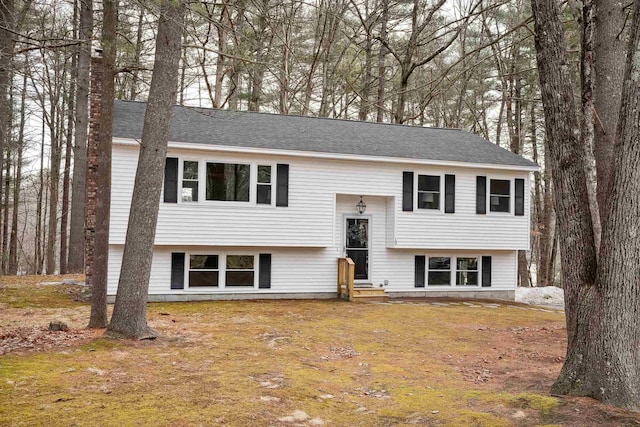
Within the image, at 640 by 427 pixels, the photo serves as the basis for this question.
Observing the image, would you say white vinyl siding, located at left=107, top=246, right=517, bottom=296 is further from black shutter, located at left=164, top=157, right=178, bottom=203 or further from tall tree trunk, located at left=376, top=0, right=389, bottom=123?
tall tree trunk, located at left=376, top=0, right=389, bottom=123

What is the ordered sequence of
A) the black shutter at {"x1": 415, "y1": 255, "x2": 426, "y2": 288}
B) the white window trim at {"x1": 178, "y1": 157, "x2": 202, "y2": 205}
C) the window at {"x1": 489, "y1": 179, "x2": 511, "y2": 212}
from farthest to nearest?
1. the window at {"x1": 489, "y1": 179, "x2": 511, "y2": 212}
2. the black shutter at {"x1": 415, "y1": 255, "x2": 426, "y2": 288}
3. the white window trim at {"x1": 178, "y1": 157, "x2": 202, "y2": 205}

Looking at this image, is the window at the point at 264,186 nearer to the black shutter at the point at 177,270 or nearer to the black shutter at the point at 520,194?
the black shutter at the point at 177,270

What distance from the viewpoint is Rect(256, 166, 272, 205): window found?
14.0 meters

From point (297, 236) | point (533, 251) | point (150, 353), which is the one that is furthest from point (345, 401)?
point (533, 251)

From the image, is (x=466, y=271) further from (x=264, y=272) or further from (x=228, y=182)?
(x=228, y=182)

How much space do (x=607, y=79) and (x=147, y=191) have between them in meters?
6.90

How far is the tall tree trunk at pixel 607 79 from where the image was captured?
6.95 meters

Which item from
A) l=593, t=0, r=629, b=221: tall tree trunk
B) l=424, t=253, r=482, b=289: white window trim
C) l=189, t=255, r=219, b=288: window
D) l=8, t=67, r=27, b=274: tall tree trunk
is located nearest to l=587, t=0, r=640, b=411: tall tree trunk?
l=593, t=0, r=629, b=221: tall tree trunk

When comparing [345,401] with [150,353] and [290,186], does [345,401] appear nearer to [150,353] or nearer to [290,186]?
[150,353]

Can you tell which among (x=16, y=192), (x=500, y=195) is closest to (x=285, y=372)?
(x=500, y=195)

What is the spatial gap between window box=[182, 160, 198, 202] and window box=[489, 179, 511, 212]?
9.07 m

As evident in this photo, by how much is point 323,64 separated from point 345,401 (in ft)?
62.3

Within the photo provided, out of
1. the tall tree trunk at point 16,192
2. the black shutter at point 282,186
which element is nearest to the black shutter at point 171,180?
the black shutter at point 282,186

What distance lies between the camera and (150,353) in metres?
7.02
